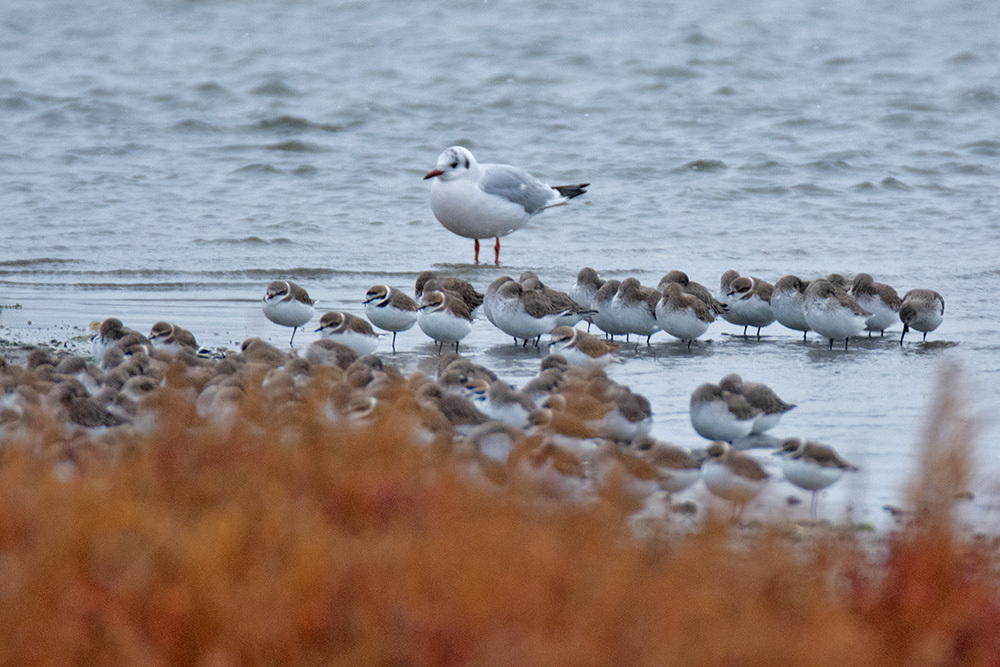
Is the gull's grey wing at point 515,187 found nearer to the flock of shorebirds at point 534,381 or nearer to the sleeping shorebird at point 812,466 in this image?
the flock of shorebirds at point 534,381

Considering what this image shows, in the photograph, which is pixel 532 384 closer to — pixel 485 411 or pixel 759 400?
pixel 485 411

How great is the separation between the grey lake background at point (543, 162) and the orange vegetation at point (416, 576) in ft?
6.61

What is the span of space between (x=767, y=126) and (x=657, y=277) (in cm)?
928

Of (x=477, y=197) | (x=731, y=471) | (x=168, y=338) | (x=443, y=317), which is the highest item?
(x=477, y=197)

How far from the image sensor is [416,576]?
3.00 m

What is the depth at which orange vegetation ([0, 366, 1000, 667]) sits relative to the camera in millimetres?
2814

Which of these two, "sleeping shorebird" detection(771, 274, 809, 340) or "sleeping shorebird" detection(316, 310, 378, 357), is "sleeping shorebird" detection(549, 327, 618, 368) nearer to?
"sleeping shorebird" detection(316, 310, 378, 357)

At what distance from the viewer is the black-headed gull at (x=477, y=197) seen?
47.2ft

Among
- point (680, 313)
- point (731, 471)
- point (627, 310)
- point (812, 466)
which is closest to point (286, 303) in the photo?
point (627, 310)

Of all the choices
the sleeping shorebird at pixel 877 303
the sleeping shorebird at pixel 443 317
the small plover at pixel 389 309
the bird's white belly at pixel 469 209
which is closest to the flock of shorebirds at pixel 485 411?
the sleeping shorebird at pixel 443 317

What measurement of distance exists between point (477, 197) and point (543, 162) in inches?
214

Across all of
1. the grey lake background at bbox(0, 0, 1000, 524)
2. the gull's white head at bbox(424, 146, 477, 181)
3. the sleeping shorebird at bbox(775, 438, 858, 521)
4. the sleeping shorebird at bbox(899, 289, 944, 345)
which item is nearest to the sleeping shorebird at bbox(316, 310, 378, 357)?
the grey lake background at bbox(0, 0, 1000, 524)

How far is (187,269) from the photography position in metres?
13.4

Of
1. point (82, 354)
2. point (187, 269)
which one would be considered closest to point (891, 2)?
point (187, 269)
